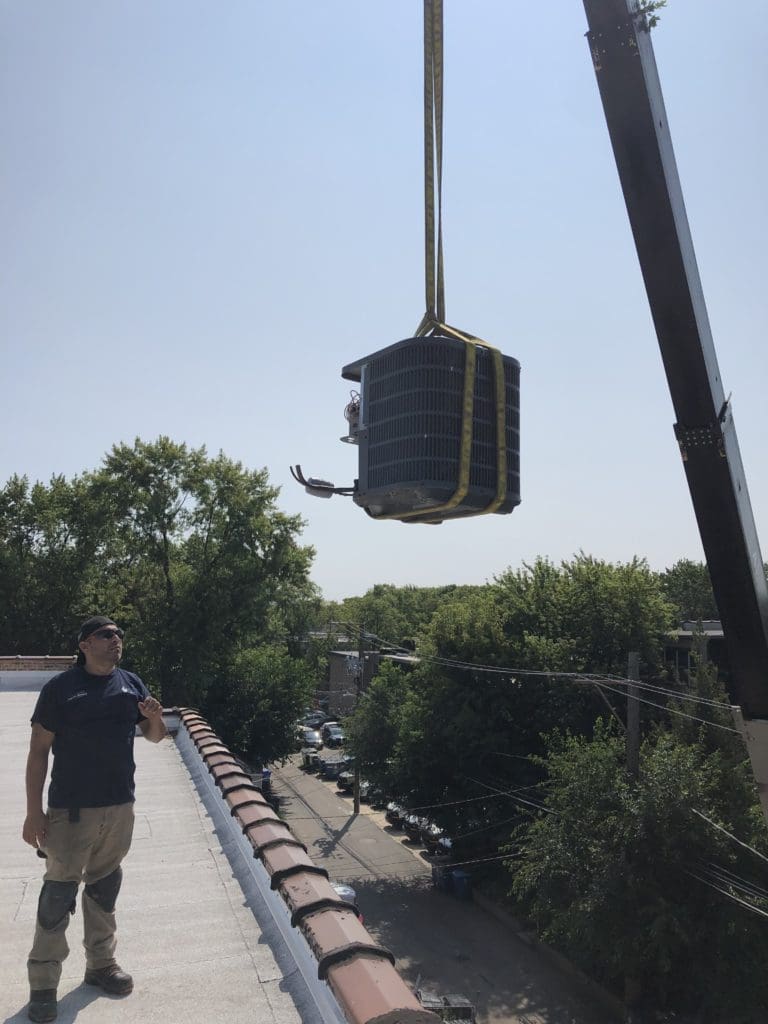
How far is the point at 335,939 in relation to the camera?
2857mm

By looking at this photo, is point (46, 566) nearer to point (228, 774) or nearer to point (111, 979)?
point (228, 774)

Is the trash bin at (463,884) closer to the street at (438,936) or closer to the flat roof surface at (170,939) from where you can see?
the street at (438,936)

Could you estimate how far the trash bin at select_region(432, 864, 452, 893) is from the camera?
21.4 m

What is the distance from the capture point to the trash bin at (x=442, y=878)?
21.4 m

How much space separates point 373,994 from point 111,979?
1.32 meters

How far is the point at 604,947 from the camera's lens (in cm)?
1340

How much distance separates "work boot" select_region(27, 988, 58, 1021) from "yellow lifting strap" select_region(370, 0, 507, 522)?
8.80 ft

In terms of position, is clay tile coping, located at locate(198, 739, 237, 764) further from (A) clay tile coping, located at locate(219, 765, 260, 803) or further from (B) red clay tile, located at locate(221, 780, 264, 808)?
(B) red clay tile, located at locate(221, 780, 264, 808)

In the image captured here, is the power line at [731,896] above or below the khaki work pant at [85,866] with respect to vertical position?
below

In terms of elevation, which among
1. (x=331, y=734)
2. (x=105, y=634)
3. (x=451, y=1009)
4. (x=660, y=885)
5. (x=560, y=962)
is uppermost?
(x=105, y=634)

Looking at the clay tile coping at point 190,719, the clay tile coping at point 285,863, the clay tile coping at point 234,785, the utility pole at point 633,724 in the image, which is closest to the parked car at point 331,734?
the utility pole at point 633,724

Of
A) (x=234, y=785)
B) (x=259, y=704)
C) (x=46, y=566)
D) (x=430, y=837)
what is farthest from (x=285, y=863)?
(x=46, y=566)

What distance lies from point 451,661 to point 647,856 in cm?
898

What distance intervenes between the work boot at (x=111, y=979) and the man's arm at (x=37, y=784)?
0.60 m
